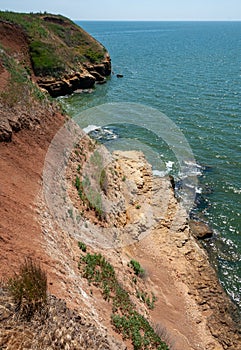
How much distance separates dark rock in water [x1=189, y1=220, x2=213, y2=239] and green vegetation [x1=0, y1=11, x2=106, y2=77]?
138ft

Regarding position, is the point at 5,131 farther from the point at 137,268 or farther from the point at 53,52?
the point at 53,52

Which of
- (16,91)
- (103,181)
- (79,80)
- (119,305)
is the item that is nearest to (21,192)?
(119,305)

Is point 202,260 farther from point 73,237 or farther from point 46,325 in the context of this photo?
point 46,325

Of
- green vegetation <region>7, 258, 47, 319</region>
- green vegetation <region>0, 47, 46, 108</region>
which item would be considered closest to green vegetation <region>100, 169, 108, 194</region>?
green vegetation <region>0, 47, 46, 108</region>

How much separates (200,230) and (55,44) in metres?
54.1

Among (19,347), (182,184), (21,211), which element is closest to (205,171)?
(182,184)

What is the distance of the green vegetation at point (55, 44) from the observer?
56.9 meters

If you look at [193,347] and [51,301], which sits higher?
[51,301]

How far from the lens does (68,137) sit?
22672 mm

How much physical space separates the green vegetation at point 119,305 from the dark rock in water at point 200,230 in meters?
10.5

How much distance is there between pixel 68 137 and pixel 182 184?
13.2 metres

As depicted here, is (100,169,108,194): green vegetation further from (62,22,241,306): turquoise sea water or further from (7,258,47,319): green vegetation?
(7,258,47,319): green vegetation

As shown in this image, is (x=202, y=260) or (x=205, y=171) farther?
(x=205, y=171)

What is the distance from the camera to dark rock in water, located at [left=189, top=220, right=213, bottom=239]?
77.9 ft
